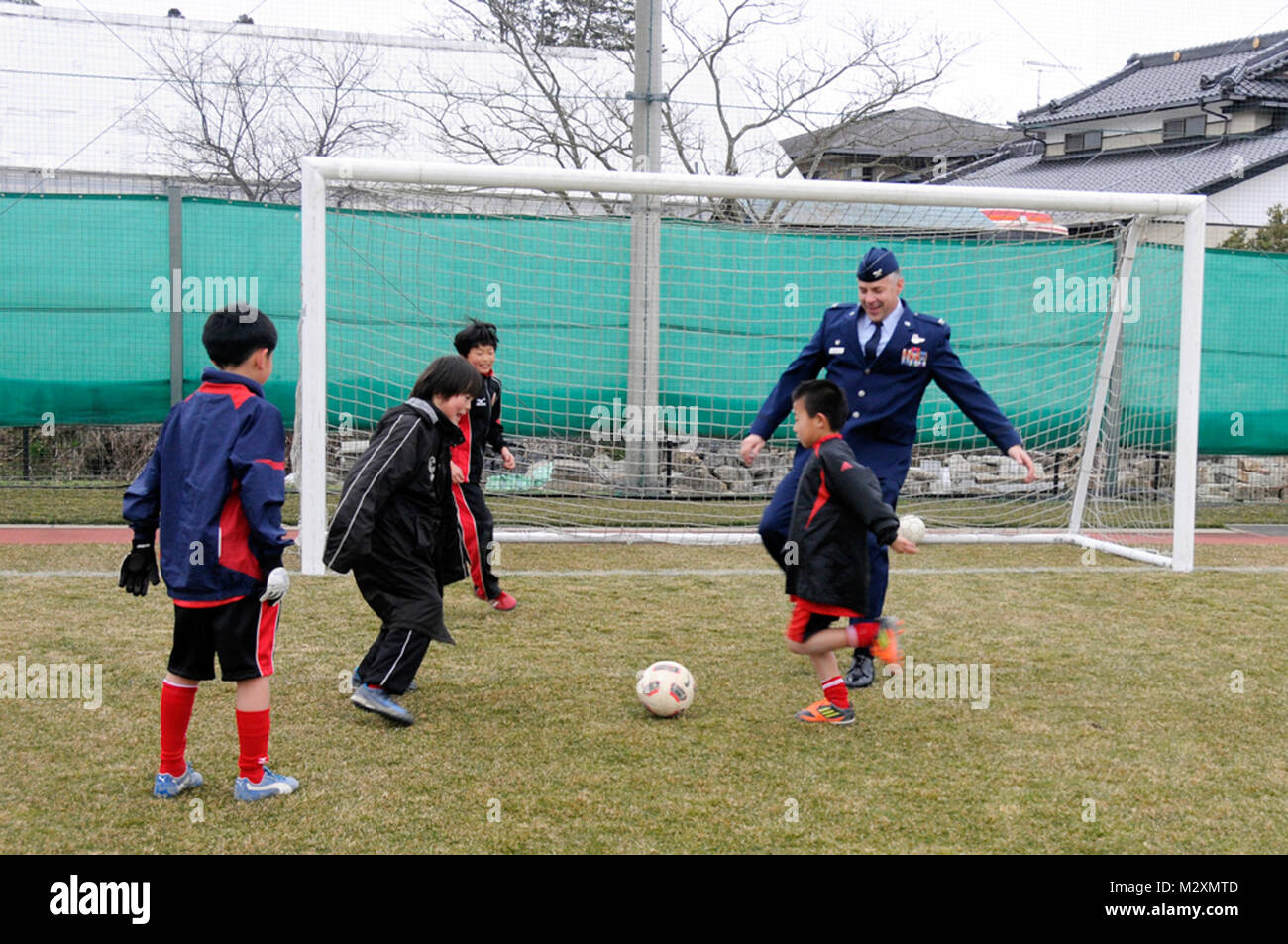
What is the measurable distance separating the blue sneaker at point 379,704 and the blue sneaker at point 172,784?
81cm

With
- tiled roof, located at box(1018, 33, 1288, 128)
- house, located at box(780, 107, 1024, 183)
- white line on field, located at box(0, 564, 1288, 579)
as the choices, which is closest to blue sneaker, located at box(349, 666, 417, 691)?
white line on field, located at box(0, 564, 1288, 579)

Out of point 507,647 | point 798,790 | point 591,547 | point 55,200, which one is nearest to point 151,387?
point 55,200

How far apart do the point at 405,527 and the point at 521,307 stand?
18.5 feet

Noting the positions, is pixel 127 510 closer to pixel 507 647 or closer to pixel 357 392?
pixel 507 647

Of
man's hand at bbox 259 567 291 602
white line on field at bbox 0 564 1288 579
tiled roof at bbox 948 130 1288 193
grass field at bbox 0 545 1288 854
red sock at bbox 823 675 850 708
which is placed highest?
tiled roof at bbox 948 130 1288 193

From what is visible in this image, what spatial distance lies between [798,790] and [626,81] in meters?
11.2

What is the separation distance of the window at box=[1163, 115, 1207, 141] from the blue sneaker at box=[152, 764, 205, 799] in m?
23.1

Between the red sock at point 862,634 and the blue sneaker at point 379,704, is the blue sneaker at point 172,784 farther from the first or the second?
the red sock at point 862,634

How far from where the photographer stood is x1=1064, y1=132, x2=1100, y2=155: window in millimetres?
24469

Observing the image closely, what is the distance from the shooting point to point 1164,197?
8.09 metres

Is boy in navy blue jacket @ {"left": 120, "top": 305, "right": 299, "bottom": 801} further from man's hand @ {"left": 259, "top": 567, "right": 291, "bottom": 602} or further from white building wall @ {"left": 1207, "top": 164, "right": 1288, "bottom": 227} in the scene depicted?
white building wall @ {"left": 1207, "top": 164, "right": 1288, "bottom": 227}

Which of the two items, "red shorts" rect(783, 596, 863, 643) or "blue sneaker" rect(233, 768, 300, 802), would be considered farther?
"red shorts" rect(783, 596, 863, 643)

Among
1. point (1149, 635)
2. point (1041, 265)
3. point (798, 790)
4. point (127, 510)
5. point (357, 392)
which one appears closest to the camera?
point (127, 510)
